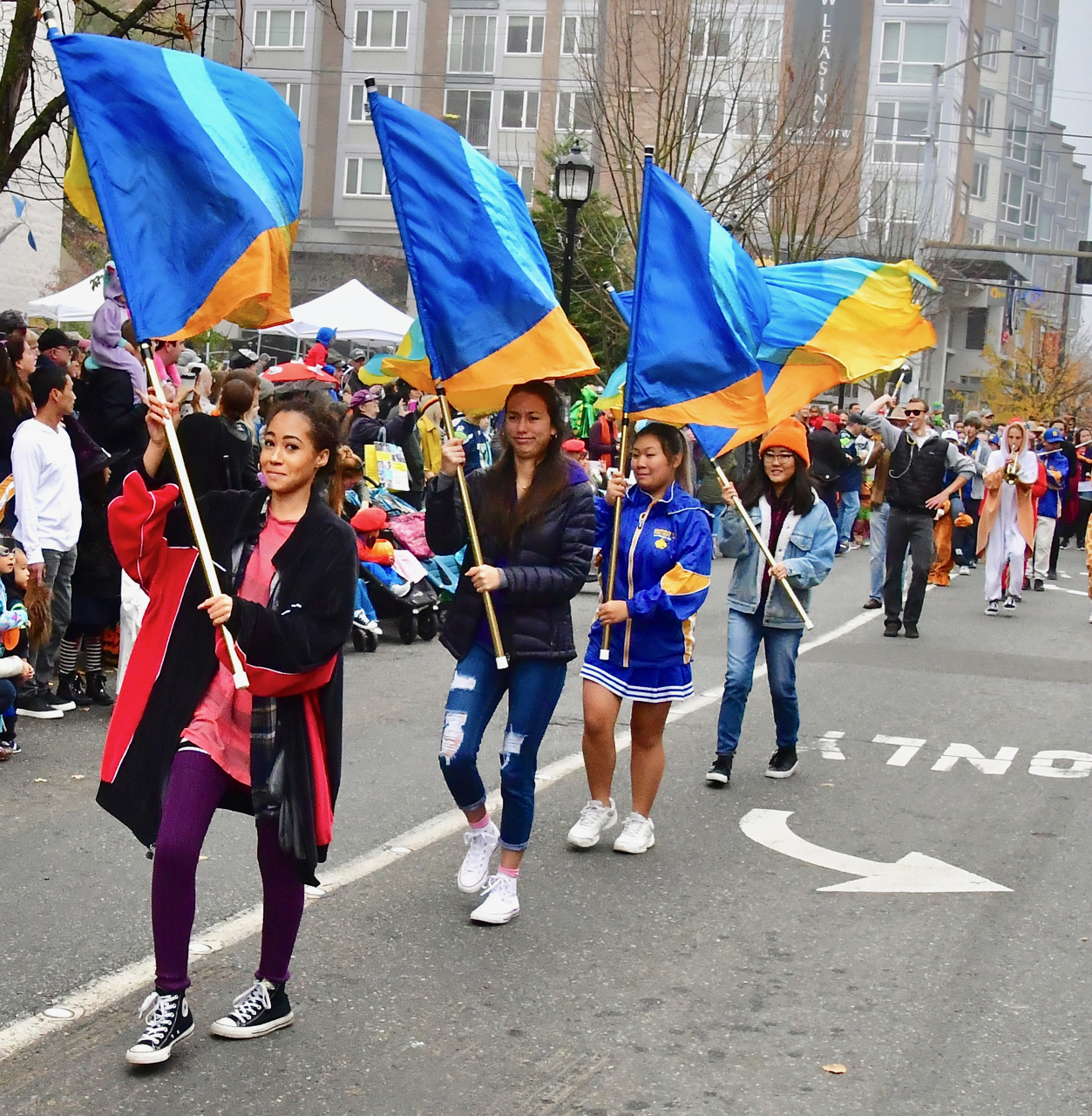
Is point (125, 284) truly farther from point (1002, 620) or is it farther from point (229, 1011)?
point (1002, 620)

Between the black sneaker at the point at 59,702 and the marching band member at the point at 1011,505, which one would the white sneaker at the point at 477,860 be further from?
the marching band member at the point at 1011,505

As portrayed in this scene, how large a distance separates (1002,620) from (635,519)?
1102 cm

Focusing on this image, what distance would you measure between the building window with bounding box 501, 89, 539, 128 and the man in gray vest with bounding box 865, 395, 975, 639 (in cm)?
4085

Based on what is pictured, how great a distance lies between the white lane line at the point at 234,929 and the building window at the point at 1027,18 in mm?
80124

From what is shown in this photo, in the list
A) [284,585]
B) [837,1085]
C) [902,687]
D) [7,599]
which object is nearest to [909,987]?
[837,1085]

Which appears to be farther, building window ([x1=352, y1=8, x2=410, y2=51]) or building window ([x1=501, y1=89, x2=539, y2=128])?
building window ([x1=352, y1=8, x2=410, y2=51])

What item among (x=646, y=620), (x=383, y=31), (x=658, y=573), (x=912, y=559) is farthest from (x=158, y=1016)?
(x=383, y=31)

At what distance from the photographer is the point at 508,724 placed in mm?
5855

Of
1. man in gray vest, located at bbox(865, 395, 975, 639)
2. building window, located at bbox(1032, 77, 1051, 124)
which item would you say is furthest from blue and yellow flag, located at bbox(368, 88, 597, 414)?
building window, located at bbox(1032, 77, 1051, 124)

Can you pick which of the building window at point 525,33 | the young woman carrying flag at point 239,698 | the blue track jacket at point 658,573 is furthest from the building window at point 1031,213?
the young woman carrying flag at point 239,698

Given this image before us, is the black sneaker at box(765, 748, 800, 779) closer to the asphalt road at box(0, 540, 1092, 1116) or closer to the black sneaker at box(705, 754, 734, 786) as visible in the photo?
the asphalt road at box(0, 540, 1092, 1116)

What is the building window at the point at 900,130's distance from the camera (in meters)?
62.0

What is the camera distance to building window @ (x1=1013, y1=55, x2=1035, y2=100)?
81.1 m

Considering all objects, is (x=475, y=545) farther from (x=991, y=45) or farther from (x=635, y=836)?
(x=991, y=45)
